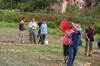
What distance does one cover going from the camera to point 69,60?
771 inches

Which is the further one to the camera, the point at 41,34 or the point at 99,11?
the point at 99,11

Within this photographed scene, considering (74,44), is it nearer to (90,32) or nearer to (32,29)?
(90,32)

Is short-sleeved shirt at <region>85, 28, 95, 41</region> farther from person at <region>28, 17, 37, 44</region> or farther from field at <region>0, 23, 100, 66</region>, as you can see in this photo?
A: person at <region>28, 17, 37, 44</region>

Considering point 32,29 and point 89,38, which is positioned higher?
point 89,38

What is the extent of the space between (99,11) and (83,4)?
27.7 m

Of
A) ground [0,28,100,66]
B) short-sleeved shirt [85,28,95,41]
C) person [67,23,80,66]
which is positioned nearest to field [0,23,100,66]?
ground [0,28,100,66]

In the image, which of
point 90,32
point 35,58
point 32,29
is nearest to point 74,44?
point 35,58

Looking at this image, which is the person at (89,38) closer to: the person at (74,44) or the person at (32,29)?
the person at (74,44)

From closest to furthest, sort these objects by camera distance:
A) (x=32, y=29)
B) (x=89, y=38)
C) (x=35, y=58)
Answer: (x=35, y=58)
(x=89, y=38)
(x=32, y=29)

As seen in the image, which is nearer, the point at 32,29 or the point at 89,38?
the point at 89,38

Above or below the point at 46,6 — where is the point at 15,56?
above

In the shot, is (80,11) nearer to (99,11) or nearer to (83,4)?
(99,11)

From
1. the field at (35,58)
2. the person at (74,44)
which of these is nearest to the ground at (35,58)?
the field at (35,58)

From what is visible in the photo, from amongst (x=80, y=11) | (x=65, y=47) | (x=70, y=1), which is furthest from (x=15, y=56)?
(x=70, y=1)
